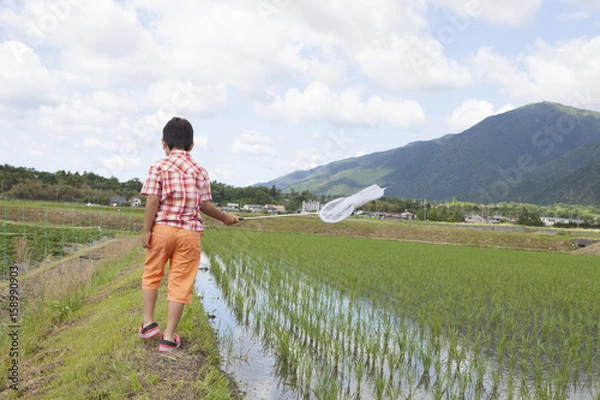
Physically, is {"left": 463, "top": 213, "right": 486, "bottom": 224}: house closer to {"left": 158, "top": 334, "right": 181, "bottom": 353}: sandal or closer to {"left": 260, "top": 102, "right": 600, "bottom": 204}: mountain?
{"left": 260, "top": 102, "right": 600, "bottom": 204}: mountain

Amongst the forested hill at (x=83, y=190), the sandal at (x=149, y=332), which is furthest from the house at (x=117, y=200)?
the sandal at (x=149, y=332)

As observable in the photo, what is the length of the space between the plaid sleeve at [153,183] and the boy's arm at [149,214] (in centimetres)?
3

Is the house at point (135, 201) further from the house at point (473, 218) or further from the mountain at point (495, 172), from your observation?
the mountain at point (495, 172)

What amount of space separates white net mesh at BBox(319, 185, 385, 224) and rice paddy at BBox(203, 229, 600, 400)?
3.85 ft

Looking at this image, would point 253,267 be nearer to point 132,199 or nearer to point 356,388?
point 356,388

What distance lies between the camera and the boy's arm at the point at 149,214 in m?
2.76

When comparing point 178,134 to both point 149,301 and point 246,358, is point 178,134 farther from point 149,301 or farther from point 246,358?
point 246,358

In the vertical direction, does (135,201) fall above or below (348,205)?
above

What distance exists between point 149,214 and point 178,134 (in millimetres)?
568

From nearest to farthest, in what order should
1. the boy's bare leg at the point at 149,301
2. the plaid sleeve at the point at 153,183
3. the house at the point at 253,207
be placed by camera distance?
the plaid sleeve at the point at 153,183 → the boy's bare leg at the point at 149,301 → the house at the point at 253,207

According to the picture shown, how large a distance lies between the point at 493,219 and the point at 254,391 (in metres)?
81.0

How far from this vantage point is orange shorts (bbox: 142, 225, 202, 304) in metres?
2.81

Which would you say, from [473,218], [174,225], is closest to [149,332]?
[174,225]

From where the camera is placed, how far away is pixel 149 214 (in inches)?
110
